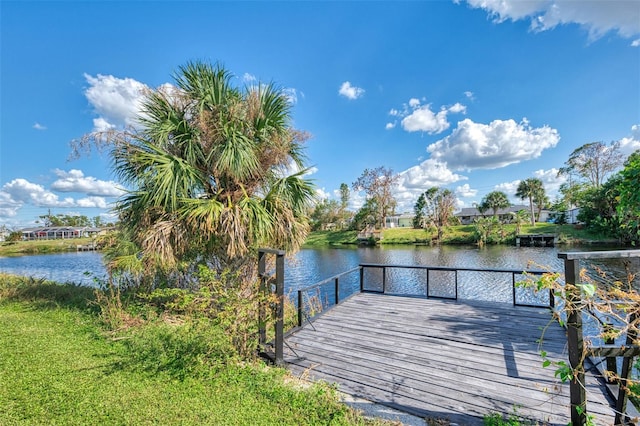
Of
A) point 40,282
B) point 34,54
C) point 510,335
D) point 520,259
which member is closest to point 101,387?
point 510,335

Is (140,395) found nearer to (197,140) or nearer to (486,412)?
(486,412)

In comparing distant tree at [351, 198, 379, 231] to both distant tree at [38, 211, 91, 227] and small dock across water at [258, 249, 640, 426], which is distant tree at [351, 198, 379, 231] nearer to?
small dock across water at [258, 249, 640, 426]

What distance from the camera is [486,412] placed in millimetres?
2191

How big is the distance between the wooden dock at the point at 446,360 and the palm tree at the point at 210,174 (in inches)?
73.0

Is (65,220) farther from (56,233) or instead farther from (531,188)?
(531,188)

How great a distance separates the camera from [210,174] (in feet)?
15.7

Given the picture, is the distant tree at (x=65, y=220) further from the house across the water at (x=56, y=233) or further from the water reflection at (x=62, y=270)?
the water reflection at (x=62, y=270)

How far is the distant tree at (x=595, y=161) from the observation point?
28188 mm

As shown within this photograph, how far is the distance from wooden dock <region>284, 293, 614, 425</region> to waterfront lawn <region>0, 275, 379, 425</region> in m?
0.51

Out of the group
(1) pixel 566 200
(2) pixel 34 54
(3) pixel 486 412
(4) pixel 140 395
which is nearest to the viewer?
(3) pixel 486 412

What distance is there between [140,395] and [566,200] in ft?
140

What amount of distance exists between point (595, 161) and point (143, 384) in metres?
43.2

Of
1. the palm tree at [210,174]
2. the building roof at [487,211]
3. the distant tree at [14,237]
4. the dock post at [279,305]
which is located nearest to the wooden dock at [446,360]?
the dock post at [279,305]

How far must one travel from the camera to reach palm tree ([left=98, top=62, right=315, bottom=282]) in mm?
4184
